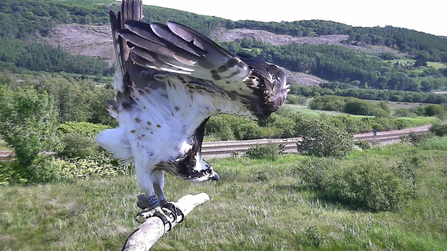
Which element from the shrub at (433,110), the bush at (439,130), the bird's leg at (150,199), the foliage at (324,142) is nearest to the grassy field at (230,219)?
the bird's leg at (150,199)

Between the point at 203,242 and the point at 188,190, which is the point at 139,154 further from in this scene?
the point at 188,190

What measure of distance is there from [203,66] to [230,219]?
7529 mm

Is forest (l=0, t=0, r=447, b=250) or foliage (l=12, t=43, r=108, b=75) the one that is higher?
forest (l=0, t=0, r=447, b=250)

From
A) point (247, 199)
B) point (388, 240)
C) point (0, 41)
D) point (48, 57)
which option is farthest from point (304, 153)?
point (0, 41)

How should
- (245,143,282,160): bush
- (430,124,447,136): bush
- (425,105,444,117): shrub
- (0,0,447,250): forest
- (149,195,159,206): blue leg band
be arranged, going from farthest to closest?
(425,105,444,117): shrub < (430,124,447,136): bush < (245,143,282,160): bush < (0,0,447,250): forest < (149,195,159,206): blue leg band

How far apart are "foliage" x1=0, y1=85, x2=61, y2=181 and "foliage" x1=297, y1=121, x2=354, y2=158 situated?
45.8ft

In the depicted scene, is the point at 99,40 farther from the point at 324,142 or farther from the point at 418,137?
the point at 324,142

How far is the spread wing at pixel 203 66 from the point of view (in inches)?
109

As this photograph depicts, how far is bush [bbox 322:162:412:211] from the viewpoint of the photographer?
11.0 metres

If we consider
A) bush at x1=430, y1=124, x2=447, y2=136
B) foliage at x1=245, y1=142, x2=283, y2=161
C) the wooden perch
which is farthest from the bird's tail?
bush at x1=430, y1=124, x2=447, y2=136

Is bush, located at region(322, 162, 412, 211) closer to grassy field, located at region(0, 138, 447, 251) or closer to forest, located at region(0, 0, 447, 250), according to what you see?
forest, located at region(0, 0, 447, 250)

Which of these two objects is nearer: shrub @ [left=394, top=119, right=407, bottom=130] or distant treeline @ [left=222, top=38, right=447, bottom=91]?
shrub @ [left=394, top=119, right=407, bottom=130]

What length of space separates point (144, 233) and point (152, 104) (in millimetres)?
1357

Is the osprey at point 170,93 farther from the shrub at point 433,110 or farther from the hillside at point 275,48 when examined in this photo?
the hillside at point 275,48
